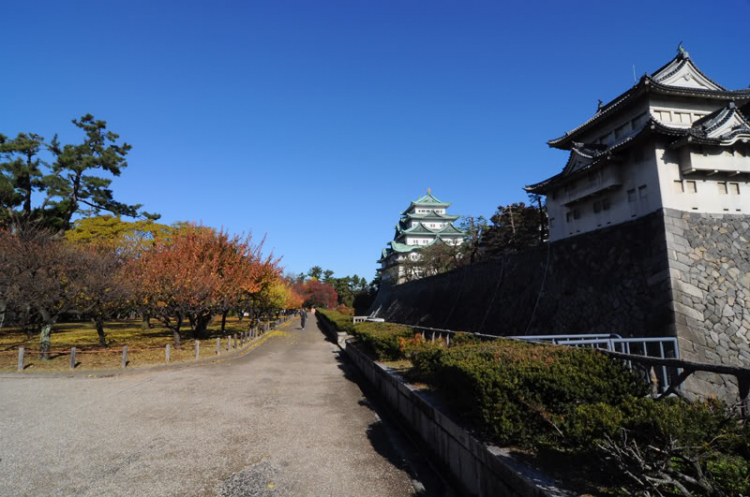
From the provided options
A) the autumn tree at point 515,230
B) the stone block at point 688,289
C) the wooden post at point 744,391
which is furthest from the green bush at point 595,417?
the autumn tree at point 515,230

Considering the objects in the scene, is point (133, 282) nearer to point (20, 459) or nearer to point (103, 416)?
point (103, 416)

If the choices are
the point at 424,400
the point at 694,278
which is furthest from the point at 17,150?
the point at 694,278

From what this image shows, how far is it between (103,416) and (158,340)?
52.7ft

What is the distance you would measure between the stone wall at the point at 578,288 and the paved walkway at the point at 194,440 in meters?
8.65

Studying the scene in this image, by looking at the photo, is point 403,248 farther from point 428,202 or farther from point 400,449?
point 400,449

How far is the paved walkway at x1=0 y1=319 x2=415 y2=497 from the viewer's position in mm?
4625

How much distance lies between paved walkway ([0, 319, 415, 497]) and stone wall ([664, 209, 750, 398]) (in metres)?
9.12

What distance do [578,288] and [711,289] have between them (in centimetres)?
375

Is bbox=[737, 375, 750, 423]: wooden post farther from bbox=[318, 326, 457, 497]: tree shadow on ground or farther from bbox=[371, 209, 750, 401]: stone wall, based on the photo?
bbox=[371, 209, 750, 401]: stone wall

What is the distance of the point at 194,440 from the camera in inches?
241

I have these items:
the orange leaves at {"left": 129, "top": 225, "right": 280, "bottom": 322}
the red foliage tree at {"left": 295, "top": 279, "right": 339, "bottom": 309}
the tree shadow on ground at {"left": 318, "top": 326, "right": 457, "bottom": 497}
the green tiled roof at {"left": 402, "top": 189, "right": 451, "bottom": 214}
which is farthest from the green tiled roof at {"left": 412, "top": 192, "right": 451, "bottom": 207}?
the tree shadow on ground at {"left": 318, "top": 326, "right": 457, "bottom": 497}

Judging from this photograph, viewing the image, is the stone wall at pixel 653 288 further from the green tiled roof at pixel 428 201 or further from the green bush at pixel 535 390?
the green tiled roof at pixel 428 201

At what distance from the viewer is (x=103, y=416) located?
296 inches

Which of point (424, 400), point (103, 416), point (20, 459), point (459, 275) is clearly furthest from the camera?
point (459, 275)
